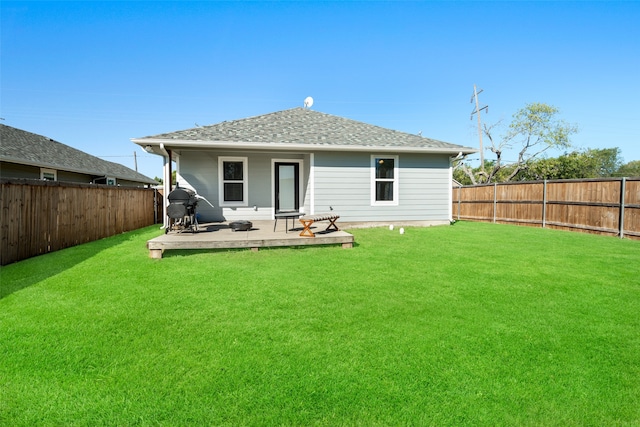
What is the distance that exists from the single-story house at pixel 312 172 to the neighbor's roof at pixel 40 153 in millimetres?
6013

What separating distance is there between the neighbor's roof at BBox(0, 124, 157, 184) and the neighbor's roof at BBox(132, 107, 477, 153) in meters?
6.75

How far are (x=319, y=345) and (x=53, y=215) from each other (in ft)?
25.1

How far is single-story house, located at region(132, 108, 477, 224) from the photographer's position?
984 centimetres

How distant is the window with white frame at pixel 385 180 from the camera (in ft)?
34.8

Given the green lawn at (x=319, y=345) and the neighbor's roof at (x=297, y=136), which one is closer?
the green lawn at (x=319, y=345)

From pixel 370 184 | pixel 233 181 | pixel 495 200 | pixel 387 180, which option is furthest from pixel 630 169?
pixel 233 181

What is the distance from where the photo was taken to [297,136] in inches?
404

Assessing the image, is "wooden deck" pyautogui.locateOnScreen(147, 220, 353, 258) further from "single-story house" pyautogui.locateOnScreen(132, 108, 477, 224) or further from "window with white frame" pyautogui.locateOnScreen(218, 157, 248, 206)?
"single-story house" pyautogui.locateOnScreen(132, 108, 477, 224)

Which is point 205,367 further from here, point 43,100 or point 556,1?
point 43,100

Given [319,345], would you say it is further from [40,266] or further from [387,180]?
[387,180]

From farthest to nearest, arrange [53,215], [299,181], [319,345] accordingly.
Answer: [299,181] < [53,215] < [319,345]

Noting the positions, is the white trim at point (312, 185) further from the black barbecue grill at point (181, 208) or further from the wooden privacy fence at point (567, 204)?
the wooden privacy fence at point (567, 204)

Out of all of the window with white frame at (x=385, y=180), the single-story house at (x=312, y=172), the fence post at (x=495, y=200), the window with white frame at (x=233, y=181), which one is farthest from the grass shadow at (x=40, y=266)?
the fence post at (x=495, y=200)

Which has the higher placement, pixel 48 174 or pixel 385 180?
pixel 48 174
